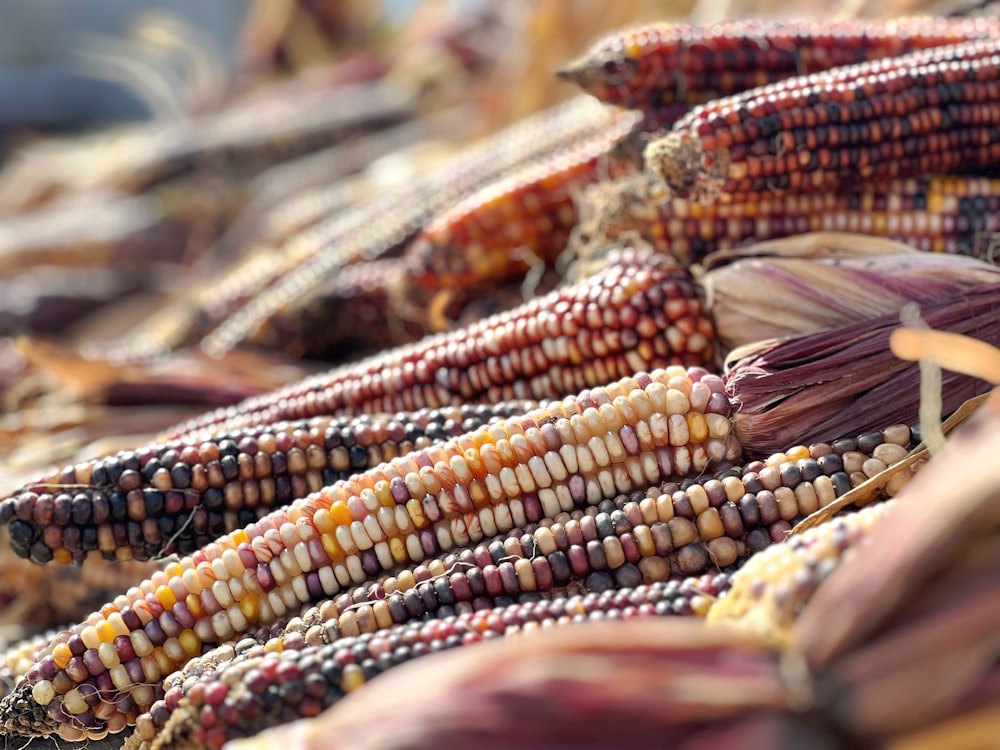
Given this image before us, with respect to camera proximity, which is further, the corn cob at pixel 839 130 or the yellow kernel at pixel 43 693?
the corn cob at pixel 839 130

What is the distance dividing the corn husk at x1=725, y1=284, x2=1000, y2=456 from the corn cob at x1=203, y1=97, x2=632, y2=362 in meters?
1.27

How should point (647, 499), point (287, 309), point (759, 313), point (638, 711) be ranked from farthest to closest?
point (287, 309)
point (759, 313)
point (647, 499)
point (638, 711)

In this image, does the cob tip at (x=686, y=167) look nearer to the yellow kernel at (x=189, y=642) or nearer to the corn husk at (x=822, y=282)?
the corn husk at (x=822, y=282)

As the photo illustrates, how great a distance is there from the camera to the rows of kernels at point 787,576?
983mm

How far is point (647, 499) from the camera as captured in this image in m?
1.42

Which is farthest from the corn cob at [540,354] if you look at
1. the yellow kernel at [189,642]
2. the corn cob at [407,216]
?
the corn cob at [407,216]

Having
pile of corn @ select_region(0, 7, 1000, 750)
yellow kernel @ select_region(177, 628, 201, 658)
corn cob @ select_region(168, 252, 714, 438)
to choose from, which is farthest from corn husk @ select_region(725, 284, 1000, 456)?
yellow kernel @ select_region(177, 628, 201, 658)

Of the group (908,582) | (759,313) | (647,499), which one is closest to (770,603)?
(908,582)

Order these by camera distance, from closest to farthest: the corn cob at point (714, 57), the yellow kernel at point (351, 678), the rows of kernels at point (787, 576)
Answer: the rows of kernels at point (787, 576) < the yellow kernel at point (351, 678) < the corn cob at point (714, 57)

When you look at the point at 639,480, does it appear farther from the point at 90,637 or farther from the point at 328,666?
the point at 90,637

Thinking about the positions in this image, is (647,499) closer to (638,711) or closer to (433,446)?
(433,446)

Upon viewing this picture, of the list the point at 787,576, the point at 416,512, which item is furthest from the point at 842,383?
the point at 416,512

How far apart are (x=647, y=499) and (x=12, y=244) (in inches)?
197

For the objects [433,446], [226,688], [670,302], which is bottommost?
[226,688]
